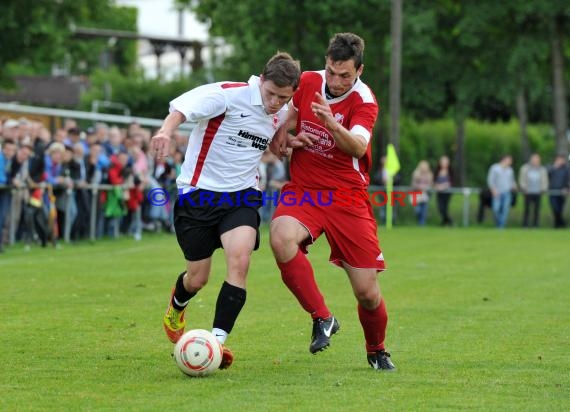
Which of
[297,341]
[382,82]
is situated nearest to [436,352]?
[297,341]

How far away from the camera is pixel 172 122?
26.2 ft

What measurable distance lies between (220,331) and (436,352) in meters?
2.04

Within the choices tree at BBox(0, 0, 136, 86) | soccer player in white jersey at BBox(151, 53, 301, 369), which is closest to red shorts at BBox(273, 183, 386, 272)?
soccer player in white jersey at BBox(151, 53, 301, 369)

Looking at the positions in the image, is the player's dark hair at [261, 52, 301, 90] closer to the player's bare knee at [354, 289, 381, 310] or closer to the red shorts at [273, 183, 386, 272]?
the red shorts at [273, 183, 386, 272]

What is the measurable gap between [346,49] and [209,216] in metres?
1.47

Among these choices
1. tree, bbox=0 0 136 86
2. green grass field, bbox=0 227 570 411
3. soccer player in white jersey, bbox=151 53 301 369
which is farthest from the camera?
tree, bbox=0 0 136 86

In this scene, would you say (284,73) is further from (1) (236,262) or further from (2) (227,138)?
(1) (236,262)

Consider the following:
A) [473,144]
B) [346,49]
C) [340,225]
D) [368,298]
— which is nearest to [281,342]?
[368,298]

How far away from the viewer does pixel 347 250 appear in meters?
8.41

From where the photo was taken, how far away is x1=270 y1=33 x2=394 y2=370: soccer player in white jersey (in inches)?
329

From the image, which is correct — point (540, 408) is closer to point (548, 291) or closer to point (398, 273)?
point (548, 291)

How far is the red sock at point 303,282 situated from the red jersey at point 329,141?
1.82 ft

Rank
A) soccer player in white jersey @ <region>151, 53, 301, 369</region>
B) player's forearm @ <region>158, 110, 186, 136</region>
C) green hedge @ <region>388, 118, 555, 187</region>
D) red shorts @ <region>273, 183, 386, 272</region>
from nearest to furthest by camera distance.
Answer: player's forearm @ <region>158, 110, 186, 136</region> < soccer player in white jersey @ <region>151, 53, 301, 369</region> < red shorts @ <region>273, 183, 386, 272</region> < green hedge @ <region>388, 118, 555, 187</region>

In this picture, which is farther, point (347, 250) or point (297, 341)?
point (297, 341)
